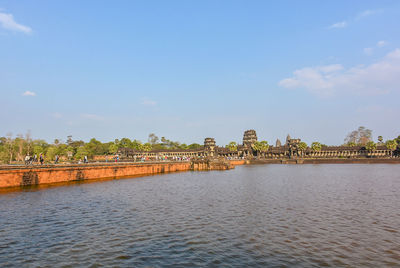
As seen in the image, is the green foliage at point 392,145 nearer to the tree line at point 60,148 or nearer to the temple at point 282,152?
the temple at point 282,152

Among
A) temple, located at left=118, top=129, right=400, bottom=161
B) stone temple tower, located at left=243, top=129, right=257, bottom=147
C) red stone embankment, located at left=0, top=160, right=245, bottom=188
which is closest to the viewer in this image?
red stone embankment, located at left=0, top=160, right=245, bottom=188

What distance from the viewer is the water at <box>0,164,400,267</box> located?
10992 millimetres

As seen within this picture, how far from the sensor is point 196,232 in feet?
48.6

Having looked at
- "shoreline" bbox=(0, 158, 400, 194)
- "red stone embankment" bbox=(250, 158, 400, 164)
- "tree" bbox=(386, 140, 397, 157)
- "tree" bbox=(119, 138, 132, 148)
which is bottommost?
"red stone embankment" bbox=(250, 158, 400, 164)

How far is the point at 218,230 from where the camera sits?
1519 centimetres

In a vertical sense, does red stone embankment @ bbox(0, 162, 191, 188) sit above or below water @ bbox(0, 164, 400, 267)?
above

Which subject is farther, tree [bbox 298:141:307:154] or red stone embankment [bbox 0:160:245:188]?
tree [bbox 298:141:307:154]

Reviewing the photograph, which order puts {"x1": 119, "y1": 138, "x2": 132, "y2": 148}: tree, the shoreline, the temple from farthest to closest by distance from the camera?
{"x1": 119, "y1": 138, "x2": 132, "y2": 148}: tree → the temple → the shoreline

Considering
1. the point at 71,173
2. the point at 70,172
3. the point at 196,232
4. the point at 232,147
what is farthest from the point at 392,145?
the point at 196,232

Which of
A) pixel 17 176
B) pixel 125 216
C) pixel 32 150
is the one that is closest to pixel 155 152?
pixel 32 150

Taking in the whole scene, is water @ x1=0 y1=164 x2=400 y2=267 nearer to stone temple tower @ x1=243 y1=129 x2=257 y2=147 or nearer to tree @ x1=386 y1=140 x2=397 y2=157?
tree @ x1=386 y1=140 x2=397 y2=157

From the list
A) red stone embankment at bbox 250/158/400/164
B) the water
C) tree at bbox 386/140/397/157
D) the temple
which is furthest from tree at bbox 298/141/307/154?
the water

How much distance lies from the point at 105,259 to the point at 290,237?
Answer: 9335mm

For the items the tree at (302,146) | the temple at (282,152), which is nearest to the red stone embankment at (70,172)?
the temple at (282,152)
